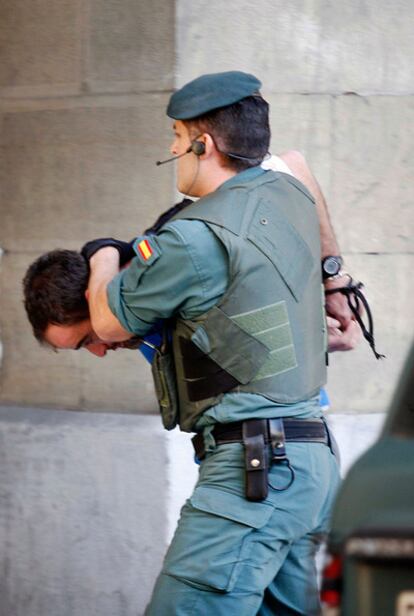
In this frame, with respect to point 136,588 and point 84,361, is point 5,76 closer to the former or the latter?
point 84,361

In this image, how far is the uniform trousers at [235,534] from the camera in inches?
132

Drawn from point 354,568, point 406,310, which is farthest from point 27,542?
point 354,568

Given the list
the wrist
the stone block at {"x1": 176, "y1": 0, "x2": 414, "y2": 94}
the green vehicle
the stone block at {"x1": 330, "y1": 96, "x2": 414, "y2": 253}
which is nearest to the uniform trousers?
the wrist

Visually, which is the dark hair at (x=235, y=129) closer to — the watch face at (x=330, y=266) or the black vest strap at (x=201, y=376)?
the watch face at (x=330, y=266)

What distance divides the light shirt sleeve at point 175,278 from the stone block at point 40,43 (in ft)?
6.52

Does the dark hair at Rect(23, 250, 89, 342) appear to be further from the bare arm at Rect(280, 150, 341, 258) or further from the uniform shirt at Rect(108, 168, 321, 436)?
the bare arm at Rect(280, 150, 341, 258)

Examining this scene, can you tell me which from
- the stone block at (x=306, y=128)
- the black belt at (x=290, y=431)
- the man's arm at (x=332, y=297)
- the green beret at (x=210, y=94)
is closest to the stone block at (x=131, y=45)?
the stone block at (x=306, y=128)

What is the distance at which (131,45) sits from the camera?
5.06 m

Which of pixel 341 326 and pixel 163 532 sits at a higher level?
pixel 341 326

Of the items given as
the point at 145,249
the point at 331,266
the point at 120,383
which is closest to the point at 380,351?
the point at 120,383

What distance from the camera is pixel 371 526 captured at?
2.17 metres

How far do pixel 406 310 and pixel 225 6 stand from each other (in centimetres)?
141

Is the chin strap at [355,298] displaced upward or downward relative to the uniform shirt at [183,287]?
downward

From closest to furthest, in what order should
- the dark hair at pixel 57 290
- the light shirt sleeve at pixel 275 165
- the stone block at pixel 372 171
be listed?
the dark hair at pixel 57 290 → the light shirt sleeve at pixel 275 165 → the stone block at pixel 372 171
